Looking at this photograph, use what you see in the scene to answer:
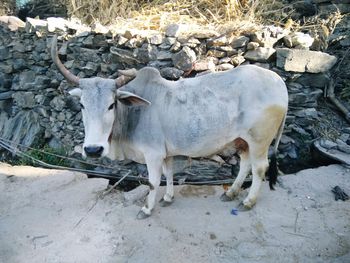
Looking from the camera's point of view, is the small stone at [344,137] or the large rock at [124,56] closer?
the large rock at [124,56]

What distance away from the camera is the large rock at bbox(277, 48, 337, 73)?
423cm

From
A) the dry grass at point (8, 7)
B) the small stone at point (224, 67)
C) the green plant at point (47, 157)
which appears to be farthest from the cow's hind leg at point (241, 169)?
the dry grass at point (8, 7)

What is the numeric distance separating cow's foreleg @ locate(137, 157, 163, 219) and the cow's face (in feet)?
1.79

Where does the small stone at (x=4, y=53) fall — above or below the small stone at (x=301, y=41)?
below

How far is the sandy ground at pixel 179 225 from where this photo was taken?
118 inches

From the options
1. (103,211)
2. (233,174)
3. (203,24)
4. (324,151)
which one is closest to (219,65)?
(203,24)

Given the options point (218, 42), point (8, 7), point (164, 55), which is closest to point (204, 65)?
point (218, 42)

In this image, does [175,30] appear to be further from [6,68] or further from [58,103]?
[6,68]

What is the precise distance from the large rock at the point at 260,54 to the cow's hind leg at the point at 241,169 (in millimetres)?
1285

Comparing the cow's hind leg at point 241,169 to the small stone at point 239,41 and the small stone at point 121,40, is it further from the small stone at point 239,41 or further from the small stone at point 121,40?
the small stone at point 121,40

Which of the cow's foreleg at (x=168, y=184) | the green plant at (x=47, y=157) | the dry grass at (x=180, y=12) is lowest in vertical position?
the green plant at (x=47, y=157)

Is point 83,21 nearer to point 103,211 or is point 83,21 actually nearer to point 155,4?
point 155,4

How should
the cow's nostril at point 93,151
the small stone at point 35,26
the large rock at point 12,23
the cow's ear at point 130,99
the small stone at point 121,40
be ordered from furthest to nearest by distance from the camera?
the large rock at point 12,23
the small stone at point 35,26
the small stone at point 121,40
the cow's ear at point 130,99
the cow's nostril at point 93,151

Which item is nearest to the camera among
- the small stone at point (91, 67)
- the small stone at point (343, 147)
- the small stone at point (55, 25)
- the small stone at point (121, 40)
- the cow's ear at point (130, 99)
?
the cow's ear at point (130, 99)
